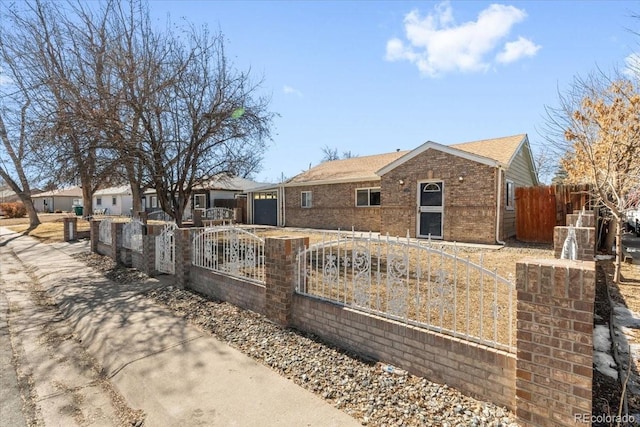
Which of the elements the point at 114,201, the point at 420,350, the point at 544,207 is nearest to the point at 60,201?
the point at 114,201

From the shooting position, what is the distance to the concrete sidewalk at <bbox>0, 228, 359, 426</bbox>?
9.41ft

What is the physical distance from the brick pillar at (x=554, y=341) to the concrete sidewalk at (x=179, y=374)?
1400 mm

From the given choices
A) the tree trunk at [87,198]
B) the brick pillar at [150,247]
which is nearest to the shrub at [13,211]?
the tree trunk at [87,198]

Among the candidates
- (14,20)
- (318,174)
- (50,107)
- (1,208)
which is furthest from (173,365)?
(1,208)

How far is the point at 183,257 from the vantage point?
6816 mm

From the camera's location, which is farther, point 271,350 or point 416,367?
point 271,350

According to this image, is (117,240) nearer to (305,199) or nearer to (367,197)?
(305,199)

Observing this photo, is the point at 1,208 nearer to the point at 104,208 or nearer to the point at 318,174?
the point at 104,208

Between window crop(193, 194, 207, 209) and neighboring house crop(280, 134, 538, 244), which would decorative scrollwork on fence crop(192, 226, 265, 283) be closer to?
neighboring house crop(280, 134, 538, 244)

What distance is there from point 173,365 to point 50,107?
10.1 meters

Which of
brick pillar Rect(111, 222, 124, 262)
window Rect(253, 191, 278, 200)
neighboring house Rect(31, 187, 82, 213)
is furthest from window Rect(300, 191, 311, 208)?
neighboring house Rect(31, 187, 82, 213)

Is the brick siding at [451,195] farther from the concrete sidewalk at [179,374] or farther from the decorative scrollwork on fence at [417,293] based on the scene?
the concrete sidewalk at [179,374]

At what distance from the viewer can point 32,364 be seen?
→ 13.3 ft

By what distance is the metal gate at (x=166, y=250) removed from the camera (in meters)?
7.77
